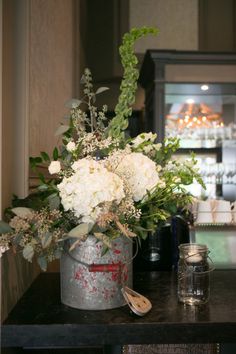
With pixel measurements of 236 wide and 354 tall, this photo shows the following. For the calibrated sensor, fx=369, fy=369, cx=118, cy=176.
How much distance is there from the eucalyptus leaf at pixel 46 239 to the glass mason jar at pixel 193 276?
386 mm

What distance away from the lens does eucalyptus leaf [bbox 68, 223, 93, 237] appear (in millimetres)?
830

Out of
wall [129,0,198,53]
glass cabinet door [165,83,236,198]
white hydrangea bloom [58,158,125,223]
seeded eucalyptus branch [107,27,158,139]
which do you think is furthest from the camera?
wall [129,0,198,53]

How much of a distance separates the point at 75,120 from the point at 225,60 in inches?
85.6

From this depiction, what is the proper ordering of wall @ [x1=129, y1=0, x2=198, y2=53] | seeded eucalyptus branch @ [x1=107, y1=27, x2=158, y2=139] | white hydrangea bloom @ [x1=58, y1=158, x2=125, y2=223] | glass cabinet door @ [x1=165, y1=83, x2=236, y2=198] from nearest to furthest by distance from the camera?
white hydrangea bloom @ [x1=58, y1=158, x2=125, y2=223], seeded eucalyptus branch @ [x1=107, y1=27, x2=158, y2=139], glass cabinet door @ [x1=165, y1=83, x2=236, y2=198], wall @ [x1=129, y1=0, x2=198, y2=53]

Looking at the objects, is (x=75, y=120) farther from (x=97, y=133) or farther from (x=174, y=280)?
(x=174, y=280)

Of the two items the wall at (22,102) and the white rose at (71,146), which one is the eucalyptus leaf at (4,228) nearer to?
the wall at (22,102)

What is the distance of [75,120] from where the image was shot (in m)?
0.96

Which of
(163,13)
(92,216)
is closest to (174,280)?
(92,216)

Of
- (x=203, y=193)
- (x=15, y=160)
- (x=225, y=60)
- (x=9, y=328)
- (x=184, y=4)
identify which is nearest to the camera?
(x=9, y=328)

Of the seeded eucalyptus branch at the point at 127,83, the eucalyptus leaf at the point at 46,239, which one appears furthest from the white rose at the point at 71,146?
the eucalyptus leaf at the point at 46,239

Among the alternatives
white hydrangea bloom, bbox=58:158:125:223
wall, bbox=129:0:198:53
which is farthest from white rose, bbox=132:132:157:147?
wall, bbox=129:0:198:53

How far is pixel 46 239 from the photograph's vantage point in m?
Answer: 0.85

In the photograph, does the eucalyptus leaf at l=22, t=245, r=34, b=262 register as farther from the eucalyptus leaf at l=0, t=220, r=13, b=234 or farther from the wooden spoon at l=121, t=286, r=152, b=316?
the wooden spoon at l=121, t=286, r=152, b=316

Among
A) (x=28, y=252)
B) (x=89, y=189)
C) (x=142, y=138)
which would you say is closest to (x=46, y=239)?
(x=28, y=252)
